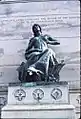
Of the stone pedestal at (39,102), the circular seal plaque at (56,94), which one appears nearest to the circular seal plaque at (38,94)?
the stone pedestal at (39,102)

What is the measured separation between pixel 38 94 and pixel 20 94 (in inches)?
13.0

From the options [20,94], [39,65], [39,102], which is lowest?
[39,102]

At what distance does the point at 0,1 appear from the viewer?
25.0 ft

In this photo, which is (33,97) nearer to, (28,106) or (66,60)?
(28,106)

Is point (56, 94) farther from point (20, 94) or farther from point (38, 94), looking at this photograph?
point (20, 94)

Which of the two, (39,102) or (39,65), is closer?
(39,102)

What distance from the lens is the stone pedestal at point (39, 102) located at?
493cm

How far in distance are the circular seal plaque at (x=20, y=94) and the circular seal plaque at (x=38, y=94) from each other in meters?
0.20

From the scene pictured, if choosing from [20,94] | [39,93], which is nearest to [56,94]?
[39,93]

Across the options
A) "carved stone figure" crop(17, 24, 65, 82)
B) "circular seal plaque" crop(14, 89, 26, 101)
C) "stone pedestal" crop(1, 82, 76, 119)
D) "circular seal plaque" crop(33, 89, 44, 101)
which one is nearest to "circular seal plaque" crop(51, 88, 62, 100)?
"stone pedestal" crop(1, 82, 76, 119)

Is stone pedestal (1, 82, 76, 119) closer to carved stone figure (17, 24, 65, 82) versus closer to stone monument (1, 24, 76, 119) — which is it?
stone monument (1, 24, 76, 119)

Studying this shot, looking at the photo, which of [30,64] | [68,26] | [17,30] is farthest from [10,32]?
[30,64]

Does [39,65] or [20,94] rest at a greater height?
[39,65]

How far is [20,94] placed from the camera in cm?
518
